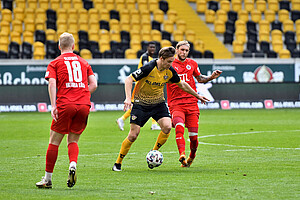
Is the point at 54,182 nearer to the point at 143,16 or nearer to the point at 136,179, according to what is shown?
the point at 136,179

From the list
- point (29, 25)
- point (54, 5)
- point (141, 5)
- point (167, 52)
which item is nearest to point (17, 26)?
point (29, 25)

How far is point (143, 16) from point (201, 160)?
24.0 metres

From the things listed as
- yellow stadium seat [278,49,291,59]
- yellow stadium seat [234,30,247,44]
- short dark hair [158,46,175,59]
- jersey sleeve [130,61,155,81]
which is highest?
short dark hair [158,46,175,59]

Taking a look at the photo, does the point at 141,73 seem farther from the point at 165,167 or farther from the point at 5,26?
the point at 5,26

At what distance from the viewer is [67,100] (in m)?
8.21

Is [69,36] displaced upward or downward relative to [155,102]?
upward

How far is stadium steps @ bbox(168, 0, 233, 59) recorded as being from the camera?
34.1m

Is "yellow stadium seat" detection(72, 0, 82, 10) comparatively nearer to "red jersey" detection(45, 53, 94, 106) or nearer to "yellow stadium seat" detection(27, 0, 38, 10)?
"yellow stadium seat" detection(27, 0, 38, 10)

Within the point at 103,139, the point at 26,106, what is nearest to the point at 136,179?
the point at 103,139

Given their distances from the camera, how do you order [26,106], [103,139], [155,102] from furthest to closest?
[26,106]
[103,139]
[155,102]

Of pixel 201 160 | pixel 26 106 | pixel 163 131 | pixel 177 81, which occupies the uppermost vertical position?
pixel 177 81

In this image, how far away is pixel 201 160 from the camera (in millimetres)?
11539

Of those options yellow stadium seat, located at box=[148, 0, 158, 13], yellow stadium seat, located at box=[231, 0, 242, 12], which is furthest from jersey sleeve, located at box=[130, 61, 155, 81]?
yellow stadium seat, located at box=[231, 0, 242, 12]

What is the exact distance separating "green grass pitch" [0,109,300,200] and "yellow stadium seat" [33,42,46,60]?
11.3m
